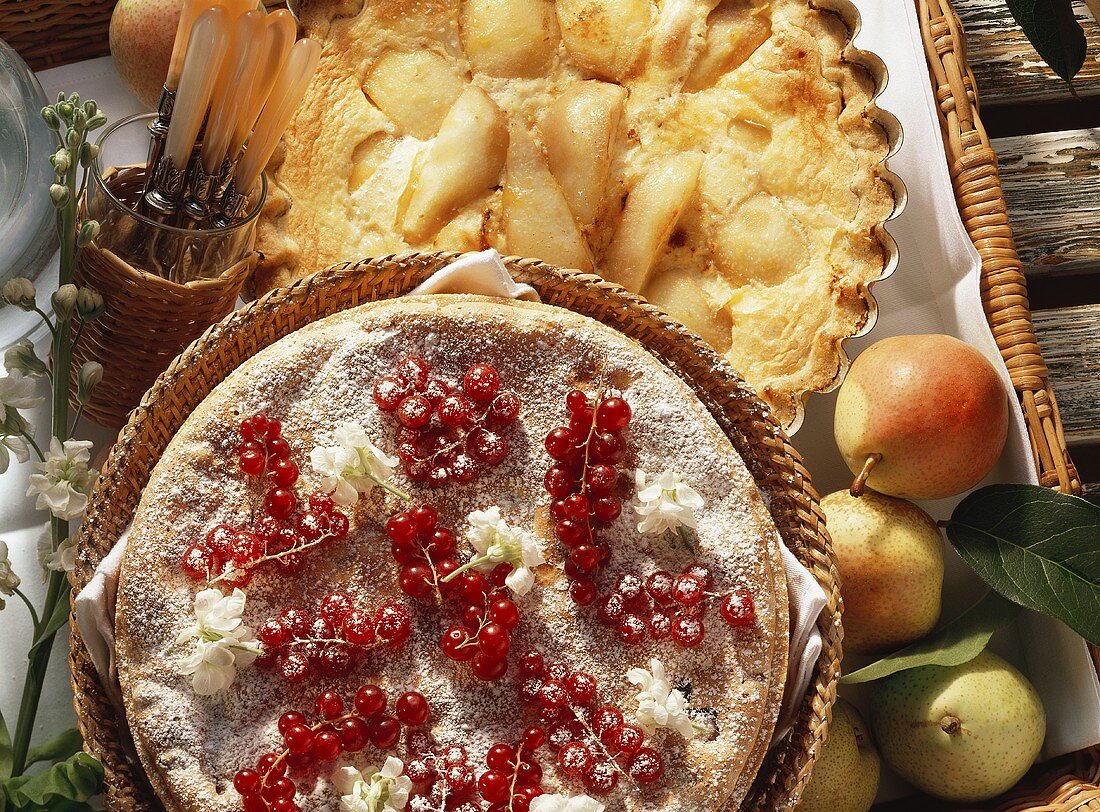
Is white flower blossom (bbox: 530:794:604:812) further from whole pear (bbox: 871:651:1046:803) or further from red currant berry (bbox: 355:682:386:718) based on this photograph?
whole pear (bbox: 871:651:1046:803)

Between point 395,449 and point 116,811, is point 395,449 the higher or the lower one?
the higher one

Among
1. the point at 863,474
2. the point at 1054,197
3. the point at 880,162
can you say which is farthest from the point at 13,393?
the point at 1054,197

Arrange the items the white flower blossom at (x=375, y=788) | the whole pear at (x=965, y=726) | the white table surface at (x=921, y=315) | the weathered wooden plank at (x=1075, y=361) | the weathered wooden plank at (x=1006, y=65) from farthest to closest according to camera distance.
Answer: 1. the weathered wooden plank at (x=1006, y=65)
2. the weathered wooden plank at (x=1075, y=361)
3. the white table surface at (x=921, y=315)
4. the whole pear at (x=965, y=726)
5. the white flower blossom at (x=375, y=788)

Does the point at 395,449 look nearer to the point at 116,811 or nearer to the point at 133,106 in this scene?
the point at 116,811

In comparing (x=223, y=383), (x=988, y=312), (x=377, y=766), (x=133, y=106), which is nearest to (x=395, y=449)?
(x=223, y=383)

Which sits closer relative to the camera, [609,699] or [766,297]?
[609,699]

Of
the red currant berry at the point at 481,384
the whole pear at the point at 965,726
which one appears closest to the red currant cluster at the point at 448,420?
the red currant berry at the point at 481,384

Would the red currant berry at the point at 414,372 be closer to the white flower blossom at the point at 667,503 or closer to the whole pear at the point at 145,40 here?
the white flower blossom at the point at 667,503
